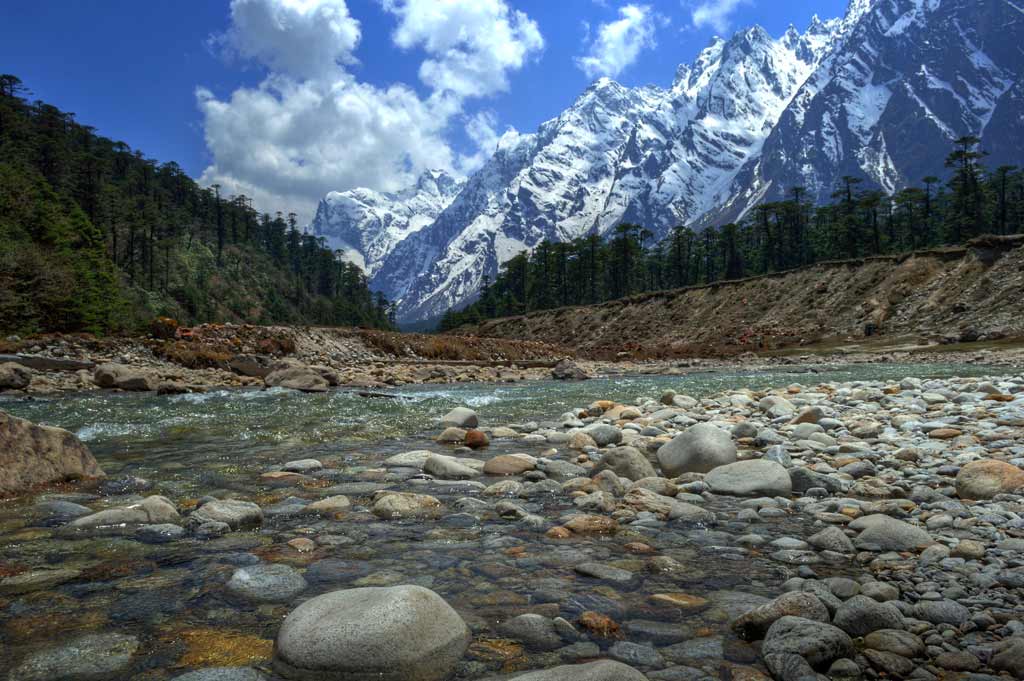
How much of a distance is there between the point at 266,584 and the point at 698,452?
17.5 ft

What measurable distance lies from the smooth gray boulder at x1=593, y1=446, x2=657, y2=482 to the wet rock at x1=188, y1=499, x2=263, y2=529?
395 centimetres

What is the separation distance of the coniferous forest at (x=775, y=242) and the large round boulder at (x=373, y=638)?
91.8 metres

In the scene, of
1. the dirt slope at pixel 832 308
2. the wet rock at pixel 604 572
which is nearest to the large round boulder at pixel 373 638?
the wet rock at pixel 604 572

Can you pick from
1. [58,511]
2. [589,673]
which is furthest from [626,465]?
[58,511]

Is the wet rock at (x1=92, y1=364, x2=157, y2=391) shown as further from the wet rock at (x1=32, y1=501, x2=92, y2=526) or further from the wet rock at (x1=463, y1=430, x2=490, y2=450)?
the wet rock at (x1=32, y1=501, x2=92, y2=526)

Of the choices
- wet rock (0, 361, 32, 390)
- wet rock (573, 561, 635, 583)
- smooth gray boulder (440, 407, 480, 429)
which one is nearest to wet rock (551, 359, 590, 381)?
smooth gray boulder (440, 407, 480, 429)

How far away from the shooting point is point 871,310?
1740 inches

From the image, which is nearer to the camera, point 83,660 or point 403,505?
point 83,660

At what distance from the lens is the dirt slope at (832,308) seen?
124 ft

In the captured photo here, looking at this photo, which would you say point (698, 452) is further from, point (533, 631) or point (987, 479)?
point (533, 631)

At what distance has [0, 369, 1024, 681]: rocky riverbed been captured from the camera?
2730mm

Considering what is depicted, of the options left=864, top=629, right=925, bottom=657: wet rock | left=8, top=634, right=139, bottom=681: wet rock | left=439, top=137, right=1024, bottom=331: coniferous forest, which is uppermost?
left=439, top=137, right=1024, bottom=331: coniferous forest

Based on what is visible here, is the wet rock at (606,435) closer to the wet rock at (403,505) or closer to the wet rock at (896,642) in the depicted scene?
the wet rock at (403,505)

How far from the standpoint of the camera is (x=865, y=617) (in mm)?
2977
